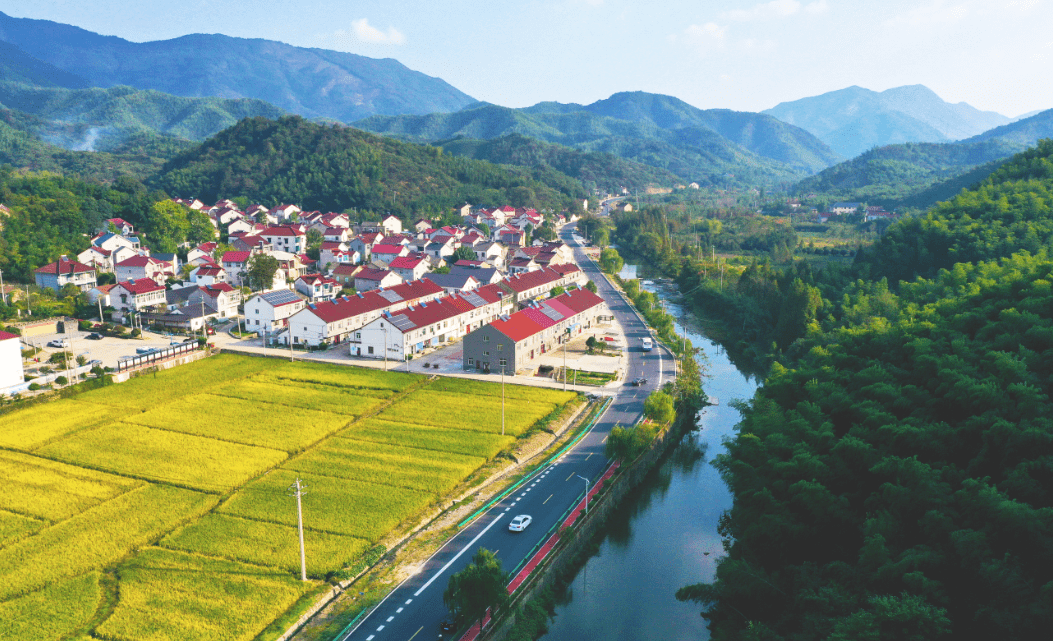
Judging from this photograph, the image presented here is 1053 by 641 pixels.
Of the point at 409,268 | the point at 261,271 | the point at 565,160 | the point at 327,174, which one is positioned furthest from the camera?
the point at 565,160

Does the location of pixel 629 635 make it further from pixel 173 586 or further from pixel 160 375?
pixel 160 375

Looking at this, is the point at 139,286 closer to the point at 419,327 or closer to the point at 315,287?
the point at 315,287

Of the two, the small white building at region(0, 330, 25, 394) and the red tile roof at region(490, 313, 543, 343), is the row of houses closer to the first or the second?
the red tile roof at region(490, 313, 543, 343)

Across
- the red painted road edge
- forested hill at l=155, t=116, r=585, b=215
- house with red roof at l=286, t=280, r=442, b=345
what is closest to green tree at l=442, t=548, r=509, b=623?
the red painted road edge

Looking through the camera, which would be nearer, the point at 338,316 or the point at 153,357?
the point at 153,357

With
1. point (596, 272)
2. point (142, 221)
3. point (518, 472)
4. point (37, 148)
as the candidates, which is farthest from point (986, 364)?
point (37, 148)

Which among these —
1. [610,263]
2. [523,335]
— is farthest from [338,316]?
[610,263]
